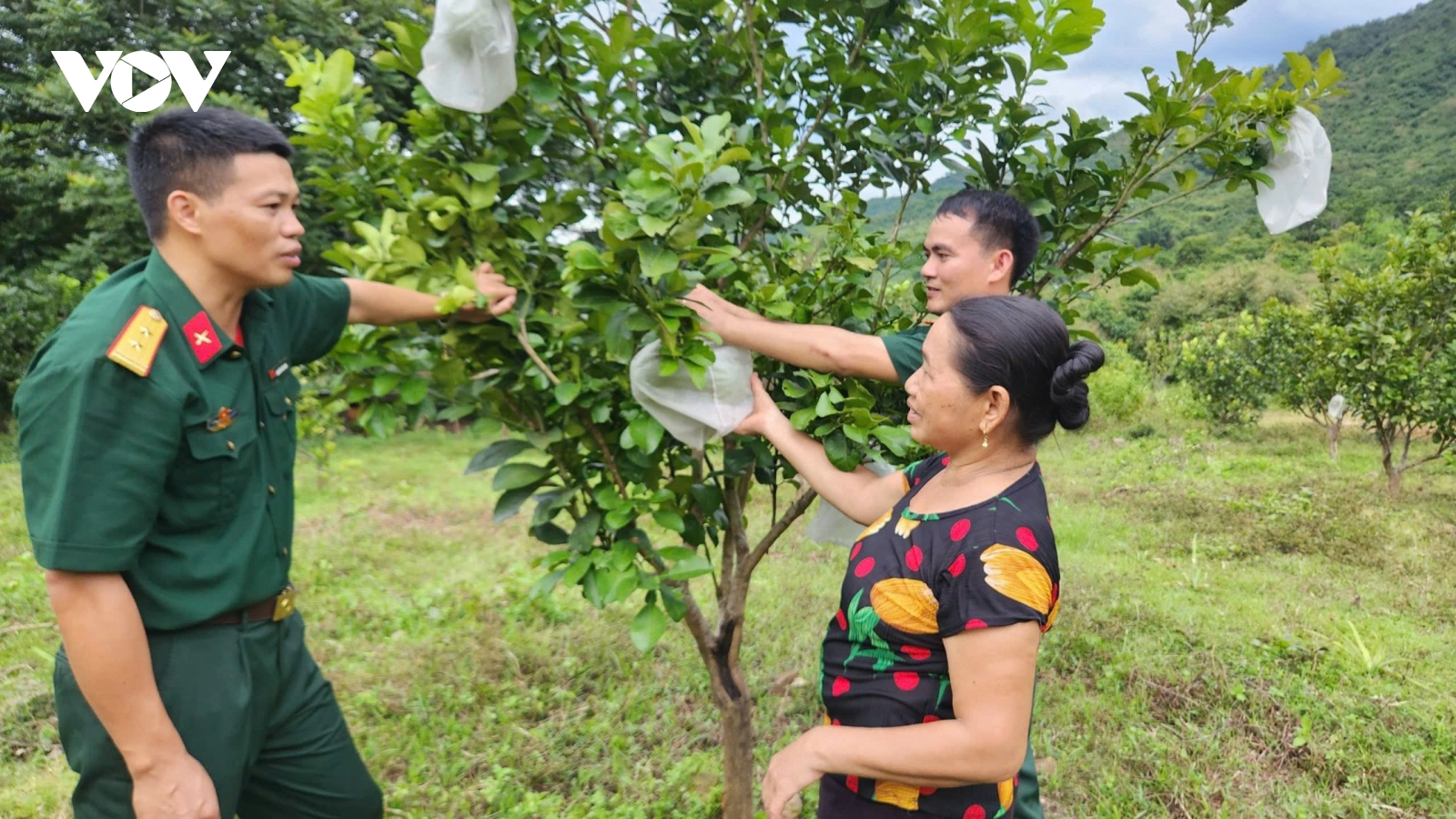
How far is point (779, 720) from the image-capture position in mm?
3117

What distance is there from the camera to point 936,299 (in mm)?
1732

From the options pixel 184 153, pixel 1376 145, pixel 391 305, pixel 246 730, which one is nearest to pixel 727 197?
pixel 391 305

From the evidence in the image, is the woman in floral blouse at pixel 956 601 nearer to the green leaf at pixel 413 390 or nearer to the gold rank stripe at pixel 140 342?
the green leaf at pixel 413 390

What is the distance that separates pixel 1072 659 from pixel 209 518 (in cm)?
334

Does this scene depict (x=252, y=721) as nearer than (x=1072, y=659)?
Yes

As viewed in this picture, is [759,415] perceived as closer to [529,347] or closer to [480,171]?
[529,347]

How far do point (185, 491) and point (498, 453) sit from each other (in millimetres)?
527

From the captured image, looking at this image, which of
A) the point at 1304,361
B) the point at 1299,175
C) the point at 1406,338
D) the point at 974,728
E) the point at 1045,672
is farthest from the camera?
the point at 1304,361

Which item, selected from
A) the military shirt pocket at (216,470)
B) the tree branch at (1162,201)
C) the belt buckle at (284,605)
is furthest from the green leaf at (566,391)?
the tree branch at (1162,201)

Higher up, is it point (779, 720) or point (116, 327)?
point (116, 327)

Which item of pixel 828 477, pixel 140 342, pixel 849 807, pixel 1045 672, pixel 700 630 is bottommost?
pixel 1045 672

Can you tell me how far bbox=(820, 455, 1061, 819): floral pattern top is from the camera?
3.69 feet

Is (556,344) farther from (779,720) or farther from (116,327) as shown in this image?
(779,720)

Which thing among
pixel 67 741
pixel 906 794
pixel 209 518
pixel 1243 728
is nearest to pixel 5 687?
pixel 67 741
